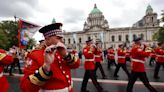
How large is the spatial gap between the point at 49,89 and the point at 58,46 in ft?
1.90

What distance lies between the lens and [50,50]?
269 centimetres

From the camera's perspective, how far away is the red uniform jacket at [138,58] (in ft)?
27.5

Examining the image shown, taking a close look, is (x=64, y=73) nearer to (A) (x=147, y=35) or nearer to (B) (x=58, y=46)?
(B) (x=58, y=46)

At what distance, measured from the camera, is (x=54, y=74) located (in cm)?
324

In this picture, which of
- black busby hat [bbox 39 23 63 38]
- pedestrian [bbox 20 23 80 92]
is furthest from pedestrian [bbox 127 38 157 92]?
black busby hat [bbox 39 23 63 38]

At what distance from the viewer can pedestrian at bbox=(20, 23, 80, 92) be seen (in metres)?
2.96

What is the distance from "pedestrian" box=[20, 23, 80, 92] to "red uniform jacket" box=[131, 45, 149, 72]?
515 cm

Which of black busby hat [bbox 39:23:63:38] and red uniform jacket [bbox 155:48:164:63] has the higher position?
black busby hat [bbox 39:23:63:38]

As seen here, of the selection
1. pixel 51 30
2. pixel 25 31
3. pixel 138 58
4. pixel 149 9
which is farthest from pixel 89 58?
pixel 149 9

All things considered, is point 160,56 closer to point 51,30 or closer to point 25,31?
point 25,31

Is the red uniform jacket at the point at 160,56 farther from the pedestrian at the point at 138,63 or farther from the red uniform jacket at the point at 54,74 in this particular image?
the red uniform jacket at the point at 54,74

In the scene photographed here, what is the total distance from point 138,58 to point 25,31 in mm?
4045

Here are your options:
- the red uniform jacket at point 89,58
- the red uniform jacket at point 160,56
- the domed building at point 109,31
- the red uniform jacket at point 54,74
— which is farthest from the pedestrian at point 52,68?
the domed building at point 109,31

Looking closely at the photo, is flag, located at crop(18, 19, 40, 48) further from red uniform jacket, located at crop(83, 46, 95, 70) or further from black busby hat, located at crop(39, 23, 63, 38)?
black busby hat, located at crop(39, 23, 63, 38)
